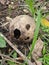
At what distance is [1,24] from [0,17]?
0.42 feet

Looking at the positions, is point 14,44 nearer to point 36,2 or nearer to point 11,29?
point 11,29

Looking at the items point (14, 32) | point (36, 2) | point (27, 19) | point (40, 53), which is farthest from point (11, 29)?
point (36, 2)

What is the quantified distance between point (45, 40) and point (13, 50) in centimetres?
35

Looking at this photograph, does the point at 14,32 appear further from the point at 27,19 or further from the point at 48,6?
the point at 48,6

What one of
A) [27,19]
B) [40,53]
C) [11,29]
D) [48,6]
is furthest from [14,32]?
[48,6]

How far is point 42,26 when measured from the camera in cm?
235

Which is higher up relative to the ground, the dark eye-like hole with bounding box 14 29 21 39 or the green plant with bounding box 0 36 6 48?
the dark eye-like hole with bounding box 14 29 21 39

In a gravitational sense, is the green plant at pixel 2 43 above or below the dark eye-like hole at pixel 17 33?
below

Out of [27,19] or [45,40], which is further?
[45,40]

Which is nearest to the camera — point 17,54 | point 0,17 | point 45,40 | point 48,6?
point 17,54

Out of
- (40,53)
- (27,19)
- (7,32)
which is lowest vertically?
(40,53)

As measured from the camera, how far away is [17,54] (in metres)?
2.09

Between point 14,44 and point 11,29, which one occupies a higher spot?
point 11,29

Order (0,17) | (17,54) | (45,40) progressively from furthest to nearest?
(0,17) → (45,40) → (17,54)
